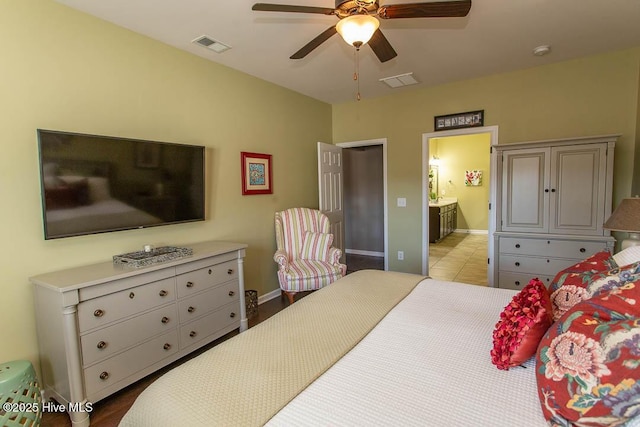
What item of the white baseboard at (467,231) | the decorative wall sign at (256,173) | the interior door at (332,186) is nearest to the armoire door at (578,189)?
the interior door at (332,186)

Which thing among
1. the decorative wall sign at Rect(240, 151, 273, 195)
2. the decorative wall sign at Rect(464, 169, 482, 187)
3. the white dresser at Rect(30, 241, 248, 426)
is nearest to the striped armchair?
the decorative wall sign at Rect(240, 151, 273, 195)

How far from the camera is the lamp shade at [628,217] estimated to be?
2.16m

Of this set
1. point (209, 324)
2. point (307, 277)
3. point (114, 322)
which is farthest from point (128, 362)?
point (307, 277)

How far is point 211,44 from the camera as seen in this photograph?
2.75 meters

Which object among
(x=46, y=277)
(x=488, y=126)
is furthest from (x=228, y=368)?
(x=488, y=126)

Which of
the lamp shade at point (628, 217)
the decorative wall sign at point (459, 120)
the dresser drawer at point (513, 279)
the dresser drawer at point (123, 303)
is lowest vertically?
the dresser drawer at point (513, 279)

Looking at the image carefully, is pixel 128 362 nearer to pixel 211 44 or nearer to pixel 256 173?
pixel 256 173

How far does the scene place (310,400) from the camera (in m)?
1.00

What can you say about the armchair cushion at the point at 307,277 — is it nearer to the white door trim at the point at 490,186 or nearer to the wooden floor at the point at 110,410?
the wooden floor at the point at 110,410

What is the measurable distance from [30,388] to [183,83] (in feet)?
8.00

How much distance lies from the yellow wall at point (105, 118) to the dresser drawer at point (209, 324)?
731mm

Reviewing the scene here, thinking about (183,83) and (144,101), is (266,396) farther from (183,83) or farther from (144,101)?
(183,83)

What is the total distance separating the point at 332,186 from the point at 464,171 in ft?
15.7

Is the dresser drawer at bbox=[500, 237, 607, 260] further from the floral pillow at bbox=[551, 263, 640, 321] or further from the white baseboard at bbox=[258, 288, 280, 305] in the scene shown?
the white baseboard at bbox=[258, 288, 280, 305]
